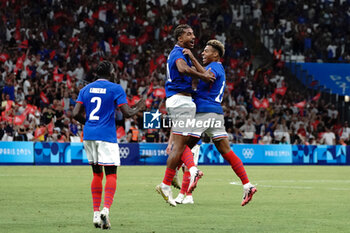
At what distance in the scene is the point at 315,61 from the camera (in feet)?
129

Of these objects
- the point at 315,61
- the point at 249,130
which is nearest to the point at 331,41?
the point at 315,61

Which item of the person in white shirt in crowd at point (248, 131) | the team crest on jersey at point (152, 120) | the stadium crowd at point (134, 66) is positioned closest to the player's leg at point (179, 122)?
the team crest on jersey at point (152, 120)

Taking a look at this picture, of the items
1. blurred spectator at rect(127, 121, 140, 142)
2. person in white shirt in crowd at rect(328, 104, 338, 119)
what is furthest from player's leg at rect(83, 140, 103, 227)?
person in white shirt in crowd at rect(328, 104, 338, 119)

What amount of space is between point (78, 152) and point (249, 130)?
806cm

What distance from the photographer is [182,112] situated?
11.2 meters

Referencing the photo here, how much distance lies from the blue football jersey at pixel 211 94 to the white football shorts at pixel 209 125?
9cm

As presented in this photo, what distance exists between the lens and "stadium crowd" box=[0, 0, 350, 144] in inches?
1121

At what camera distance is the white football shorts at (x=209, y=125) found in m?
11.3

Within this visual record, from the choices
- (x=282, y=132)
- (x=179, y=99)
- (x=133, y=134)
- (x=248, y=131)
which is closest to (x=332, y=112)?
(x=282, y=132)

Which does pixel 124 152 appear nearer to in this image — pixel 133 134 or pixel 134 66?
pixel 133 134

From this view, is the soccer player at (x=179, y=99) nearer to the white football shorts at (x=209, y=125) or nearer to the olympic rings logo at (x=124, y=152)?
the white football shorts at (x=209, y=125)

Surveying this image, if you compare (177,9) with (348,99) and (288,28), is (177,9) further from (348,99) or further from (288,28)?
(348,99)

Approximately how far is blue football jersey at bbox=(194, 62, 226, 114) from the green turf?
1.57 m

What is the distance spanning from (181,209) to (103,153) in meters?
2.74
